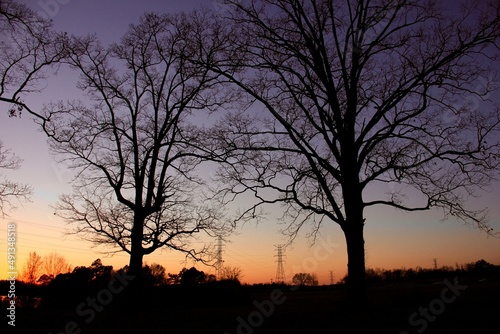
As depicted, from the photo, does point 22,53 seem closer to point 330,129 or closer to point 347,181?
point 330,129

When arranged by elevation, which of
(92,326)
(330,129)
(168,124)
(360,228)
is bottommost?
(92,326)

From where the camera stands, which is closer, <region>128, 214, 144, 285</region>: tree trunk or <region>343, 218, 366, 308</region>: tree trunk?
<region>343, 218, 366, 308</region>: tree trunk

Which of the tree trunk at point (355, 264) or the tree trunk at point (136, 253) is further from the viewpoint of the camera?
the tree trunk at point (136, 253)

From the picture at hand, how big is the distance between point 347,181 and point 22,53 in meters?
11.3

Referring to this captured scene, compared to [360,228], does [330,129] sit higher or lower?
higher

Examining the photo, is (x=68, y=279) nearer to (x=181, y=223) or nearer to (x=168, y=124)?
(x=181, y=223)

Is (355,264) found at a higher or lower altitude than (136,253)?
lower

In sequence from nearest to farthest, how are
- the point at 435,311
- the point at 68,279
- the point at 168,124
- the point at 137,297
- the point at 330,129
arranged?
the point at 435,311
the point at 330,129
the point at 137,297
the point at 168,124
the point at 68,279

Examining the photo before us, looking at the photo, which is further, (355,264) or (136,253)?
(136,253)

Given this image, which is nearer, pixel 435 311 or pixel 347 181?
pixel 435 311

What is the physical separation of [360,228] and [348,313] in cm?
260

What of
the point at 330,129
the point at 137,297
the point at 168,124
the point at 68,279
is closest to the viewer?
the point at 330,129

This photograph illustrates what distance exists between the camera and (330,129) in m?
14.0

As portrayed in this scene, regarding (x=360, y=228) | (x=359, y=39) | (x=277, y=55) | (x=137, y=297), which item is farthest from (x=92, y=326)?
(x=359, y=39)
